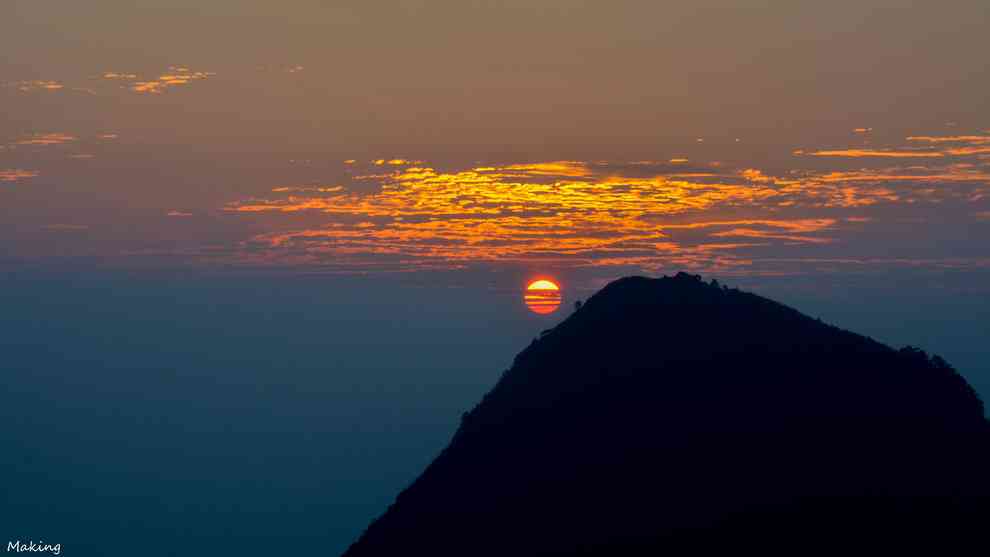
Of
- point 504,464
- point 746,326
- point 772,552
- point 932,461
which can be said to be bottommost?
point 772,552

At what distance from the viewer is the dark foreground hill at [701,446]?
50.0 meters

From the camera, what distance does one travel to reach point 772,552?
1896 inches

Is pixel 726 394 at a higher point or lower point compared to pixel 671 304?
lower

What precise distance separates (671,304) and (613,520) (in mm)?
15022

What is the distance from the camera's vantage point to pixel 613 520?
2045 inches

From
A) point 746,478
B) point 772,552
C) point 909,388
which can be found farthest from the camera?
point 909,388

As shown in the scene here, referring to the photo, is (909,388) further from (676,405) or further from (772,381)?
(676,405)

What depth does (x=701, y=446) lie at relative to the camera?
54.6 metres

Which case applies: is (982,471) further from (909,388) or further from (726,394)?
(726,394)

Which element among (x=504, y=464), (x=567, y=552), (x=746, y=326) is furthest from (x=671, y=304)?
(x=567, y=552)

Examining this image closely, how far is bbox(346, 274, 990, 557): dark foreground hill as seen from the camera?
50.0 metres

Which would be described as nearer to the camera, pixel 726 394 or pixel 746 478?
pixel 746 478

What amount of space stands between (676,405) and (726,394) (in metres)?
2.53

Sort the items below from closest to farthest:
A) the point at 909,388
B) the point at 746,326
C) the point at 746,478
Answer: the point at 746,478
the point at 909,388
the point at 746,326
